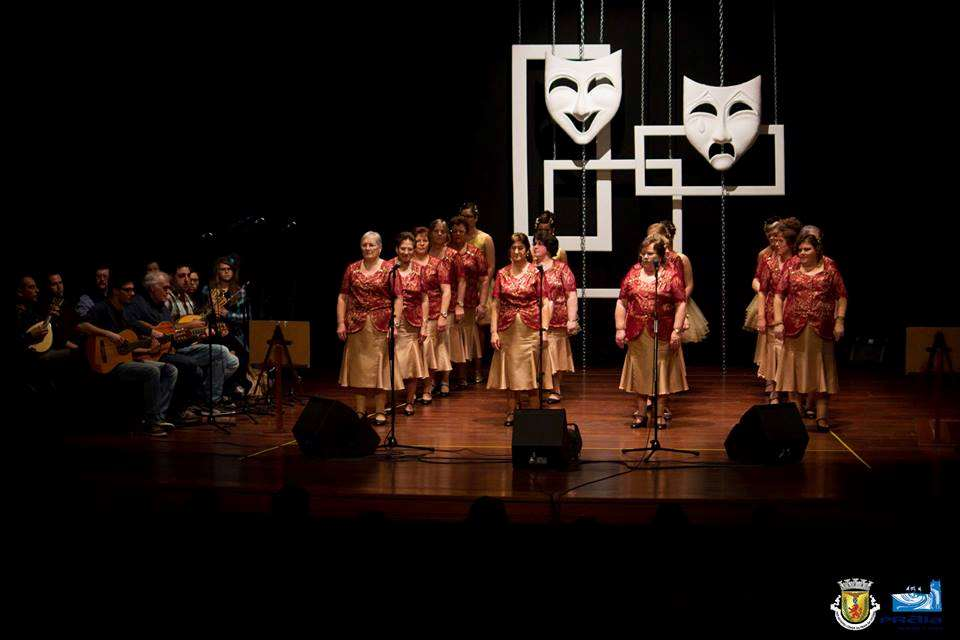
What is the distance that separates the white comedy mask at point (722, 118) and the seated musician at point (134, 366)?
5.89 meters

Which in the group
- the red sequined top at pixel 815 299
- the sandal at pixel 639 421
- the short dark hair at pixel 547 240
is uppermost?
the short dark hair at pixel 547 240

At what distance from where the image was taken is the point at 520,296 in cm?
732

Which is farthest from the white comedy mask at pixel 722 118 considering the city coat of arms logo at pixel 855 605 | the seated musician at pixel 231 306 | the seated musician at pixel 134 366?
the city coat of arms logo at pixel 855 605

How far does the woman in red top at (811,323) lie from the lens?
273 inches

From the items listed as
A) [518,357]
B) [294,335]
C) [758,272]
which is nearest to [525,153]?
[758,272]

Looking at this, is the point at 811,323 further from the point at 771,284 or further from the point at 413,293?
the point at 413,293

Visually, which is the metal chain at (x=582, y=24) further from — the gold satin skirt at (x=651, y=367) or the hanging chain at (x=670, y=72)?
the gold satin skirt at (x=651, y=367)

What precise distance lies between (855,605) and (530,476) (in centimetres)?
244

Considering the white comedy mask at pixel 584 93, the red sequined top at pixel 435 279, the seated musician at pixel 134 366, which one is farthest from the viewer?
the white comedy mask at pixel 584 93

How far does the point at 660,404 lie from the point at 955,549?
380cm

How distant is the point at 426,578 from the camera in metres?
3.36

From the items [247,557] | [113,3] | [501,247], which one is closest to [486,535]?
[247,557]

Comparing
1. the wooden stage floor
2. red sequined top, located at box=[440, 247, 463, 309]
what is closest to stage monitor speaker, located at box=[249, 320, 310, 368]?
the wooden stage floor

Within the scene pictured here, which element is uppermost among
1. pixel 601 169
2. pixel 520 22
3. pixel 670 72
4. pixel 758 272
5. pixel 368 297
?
pixel 520 22
